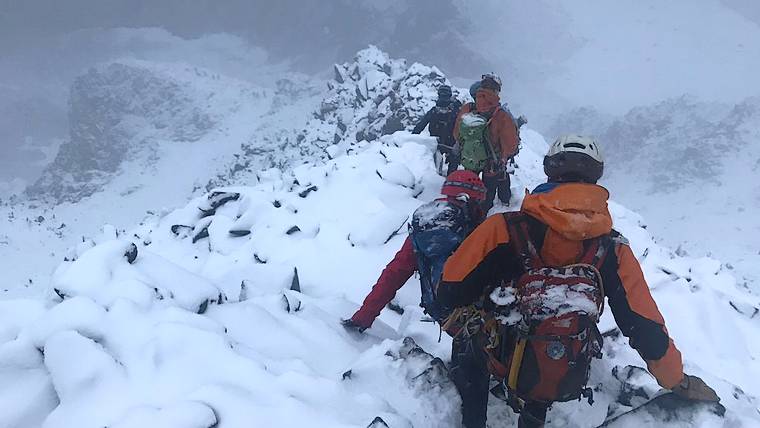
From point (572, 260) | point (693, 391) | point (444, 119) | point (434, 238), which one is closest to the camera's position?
point (572, 260)

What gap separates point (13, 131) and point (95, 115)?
7.05 meters

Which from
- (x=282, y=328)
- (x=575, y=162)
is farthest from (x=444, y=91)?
(x=575, y=162)

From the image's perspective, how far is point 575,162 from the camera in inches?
107

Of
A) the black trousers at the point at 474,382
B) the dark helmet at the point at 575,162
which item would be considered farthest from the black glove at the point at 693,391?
the dark helmet at the point at 575,162

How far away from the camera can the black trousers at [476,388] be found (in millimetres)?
3037

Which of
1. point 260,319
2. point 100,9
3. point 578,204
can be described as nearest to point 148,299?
point 260,319

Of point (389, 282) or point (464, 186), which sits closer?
point (464, 186)

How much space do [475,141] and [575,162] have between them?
3974 millimetres

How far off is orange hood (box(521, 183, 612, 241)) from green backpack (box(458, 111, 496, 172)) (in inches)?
161

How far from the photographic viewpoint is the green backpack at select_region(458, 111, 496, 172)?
6598 mm

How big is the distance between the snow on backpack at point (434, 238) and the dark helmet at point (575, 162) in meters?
1.05

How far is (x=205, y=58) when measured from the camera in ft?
122

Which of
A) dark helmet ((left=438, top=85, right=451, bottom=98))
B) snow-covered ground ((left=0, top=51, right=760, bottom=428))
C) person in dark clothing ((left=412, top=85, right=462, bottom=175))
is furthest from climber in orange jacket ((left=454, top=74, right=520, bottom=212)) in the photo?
snow-covered ground ((left=0, top=51, right=760, bottom=428))

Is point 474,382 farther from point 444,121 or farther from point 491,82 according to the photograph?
point 444,121
